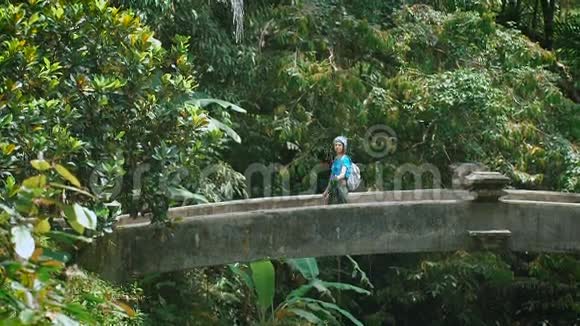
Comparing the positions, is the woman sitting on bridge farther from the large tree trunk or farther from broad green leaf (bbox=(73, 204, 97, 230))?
broad green leaf (bbox=(73, 204, 97, 230))

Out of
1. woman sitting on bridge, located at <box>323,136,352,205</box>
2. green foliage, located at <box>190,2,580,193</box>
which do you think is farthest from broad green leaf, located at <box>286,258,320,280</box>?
woman sitting on bridge, located at <box>323,136,352,205</box>

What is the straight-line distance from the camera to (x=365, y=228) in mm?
11430

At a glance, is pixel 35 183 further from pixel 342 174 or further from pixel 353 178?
pixel 353 178

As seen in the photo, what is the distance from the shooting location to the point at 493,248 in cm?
1154

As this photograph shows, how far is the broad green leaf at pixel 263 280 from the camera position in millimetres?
12578

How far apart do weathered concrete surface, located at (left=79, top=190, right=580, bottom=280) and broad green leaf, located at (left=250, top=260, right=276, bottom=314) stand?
1.01m

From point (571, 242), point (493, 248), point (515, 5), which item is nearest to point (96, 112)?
point (493, 248)

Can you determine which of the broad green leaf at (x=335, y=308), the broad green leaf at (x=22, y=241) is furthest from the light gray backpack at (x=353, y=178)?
the broad green leaf at (x=22, y=241)

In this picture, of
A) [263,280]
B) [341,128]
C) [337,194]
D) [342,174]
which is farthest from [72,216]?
[341,128]

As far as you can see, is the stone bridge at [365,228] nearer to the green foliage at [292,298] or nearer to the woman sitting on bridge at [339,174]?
the woman sitting on bridge at [339,174]

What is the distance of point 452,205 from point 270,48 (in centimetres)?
396

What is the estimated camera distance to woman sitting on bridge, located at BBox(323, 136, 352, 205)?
10906 mm

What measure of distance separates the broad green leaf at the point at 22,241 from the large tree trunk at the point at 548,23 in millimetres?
13981

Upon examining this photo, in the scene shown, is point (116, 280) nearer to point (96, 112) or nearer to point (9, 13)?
point (96, 112)
